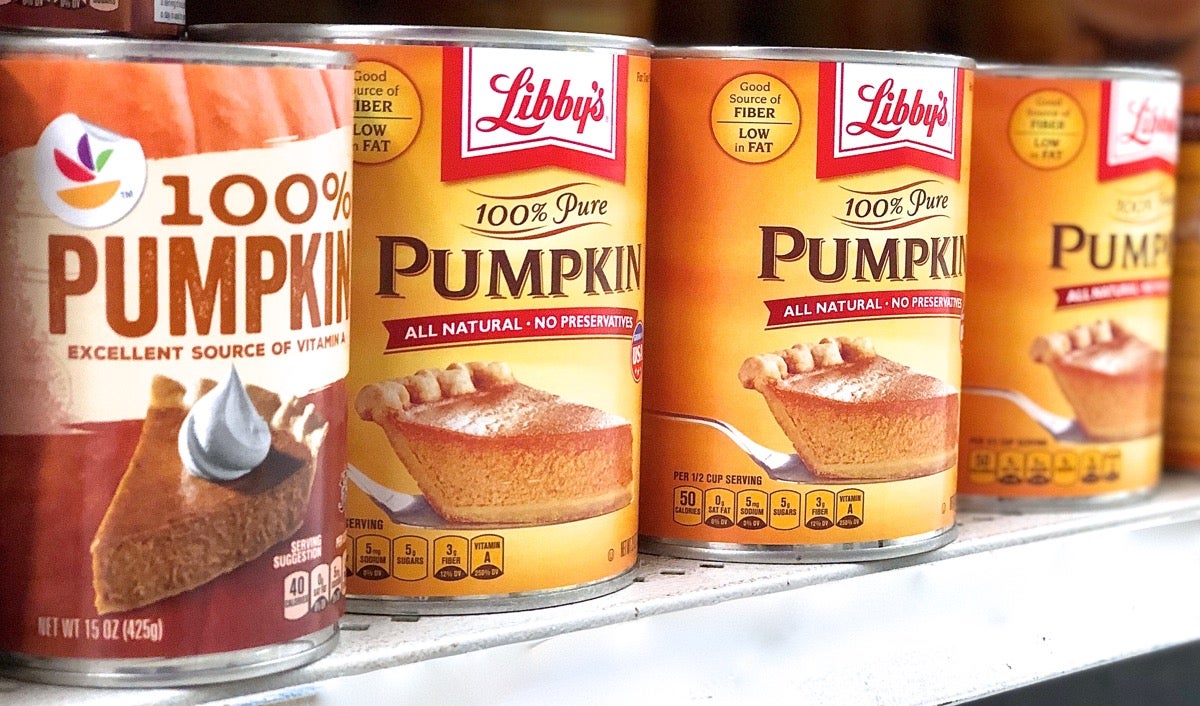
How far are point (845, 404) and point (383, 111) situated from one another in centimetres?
37

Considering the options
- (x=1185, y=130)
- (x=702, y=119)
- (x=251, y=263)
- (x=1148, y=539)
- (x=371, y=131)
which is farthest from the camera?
(x=1185, y=130)

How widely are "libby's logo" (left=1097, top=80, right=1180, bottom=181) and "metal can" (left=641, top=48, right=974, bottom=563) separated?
177 mm

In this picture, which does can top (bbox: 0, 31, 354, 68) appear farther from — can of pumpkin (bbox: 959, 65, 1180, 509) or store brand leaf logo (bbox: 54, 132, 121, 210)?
can of pumpkin (bbox: 959, 65, 1180, 509)

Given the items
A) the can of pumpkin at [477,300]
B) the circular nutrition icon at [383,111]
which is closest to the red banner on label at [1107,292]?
the can of pumpkin at [477,300]

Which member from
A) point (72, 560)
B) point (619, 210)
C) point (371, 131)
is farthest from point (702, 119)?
point (72, 560)

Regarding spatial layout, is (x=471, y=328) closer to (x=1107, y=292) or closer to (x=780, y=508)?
(x=780, y=508)

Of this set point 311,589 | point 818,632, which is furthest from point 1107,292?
point 311,589

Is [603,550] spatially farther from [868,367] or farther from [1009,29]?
[1009,29]

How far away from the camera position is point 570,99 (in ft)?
2.96

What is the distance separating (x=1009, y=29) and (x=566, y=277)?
2.20ft

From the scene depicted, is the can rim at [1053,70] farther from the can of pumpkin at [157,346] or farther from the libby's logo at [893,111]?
the can of pumpkin at [157,346]

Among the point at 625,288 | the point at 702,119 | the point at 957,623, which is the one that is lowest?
the point at 957,623

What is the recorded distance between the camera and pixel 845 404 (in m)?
1.03

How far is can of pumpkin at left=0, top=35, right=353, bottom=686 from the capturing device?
74 cm
